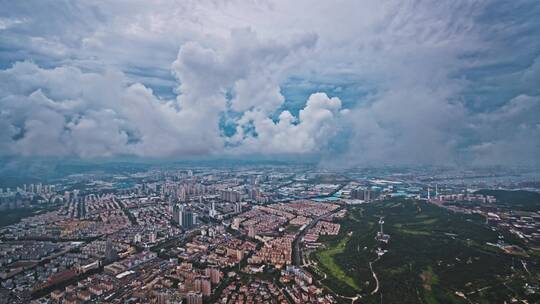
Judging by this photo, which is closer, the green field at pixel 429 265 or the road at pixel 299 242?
the green field at pixel 429 265

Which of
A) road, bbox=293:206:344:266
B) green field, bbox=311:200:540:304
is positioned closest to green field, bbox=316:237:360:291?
green field, bbox=311:200:540:304

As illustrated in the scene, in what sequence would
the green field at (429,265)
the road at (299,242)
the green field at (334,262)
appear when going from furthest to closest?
the road at (299,242)
the green field at (334,262)
the green field at (429,265)

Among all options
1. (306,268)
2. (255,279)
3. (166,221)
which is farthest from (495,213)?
(166,221)

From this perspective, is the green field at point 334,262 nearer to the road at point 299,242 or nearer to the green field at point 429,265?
the green field at point 429,265

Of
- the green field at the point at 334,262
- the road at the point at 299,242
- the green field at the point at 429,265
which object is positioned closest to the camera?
the green field at the point at 429,265

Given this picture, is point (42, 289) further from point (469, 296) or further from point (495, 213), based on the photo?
point (495, 213)

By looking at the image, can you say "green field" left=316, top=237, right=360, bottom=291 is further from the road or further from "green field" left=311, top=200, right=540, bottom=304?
the road

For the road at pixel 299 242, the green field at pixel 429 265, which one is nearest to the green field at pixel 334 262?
the green field at pixel 429 265

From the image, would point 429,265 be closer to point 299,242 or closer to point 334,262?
point 334,262
